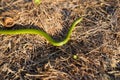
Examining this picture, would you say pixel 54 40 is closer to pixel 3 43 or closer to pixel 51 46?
pixel 51 46

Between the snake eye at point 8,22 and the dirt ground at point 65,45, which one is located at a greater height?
the snake eye at point 8,22

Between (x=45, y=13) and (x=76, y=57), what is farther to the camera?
(x=45, y=13)

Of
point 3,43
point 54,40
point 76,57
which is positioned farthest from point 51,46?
point 3,43

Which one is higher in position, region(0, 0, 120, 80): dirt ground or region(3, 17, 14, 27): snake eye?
region(3, 17, 14, 27): snake eye

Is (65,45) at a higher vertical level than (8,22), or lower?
lower

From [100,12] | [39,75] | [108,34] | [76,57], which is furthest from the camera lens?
[100,12]

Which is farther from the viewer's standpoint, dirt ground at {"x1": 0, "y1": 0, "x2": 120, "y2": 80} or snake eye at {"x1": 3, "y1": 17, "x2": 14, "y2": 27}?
snake eye at {"x1": 3, "y1": 17, "x2": 14, "y2": 27}

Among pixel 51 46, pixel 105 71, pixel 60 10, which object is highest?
pixel 60 10

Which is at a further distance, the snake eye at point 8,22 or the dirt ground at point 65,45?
the snake eye at point 8,22
